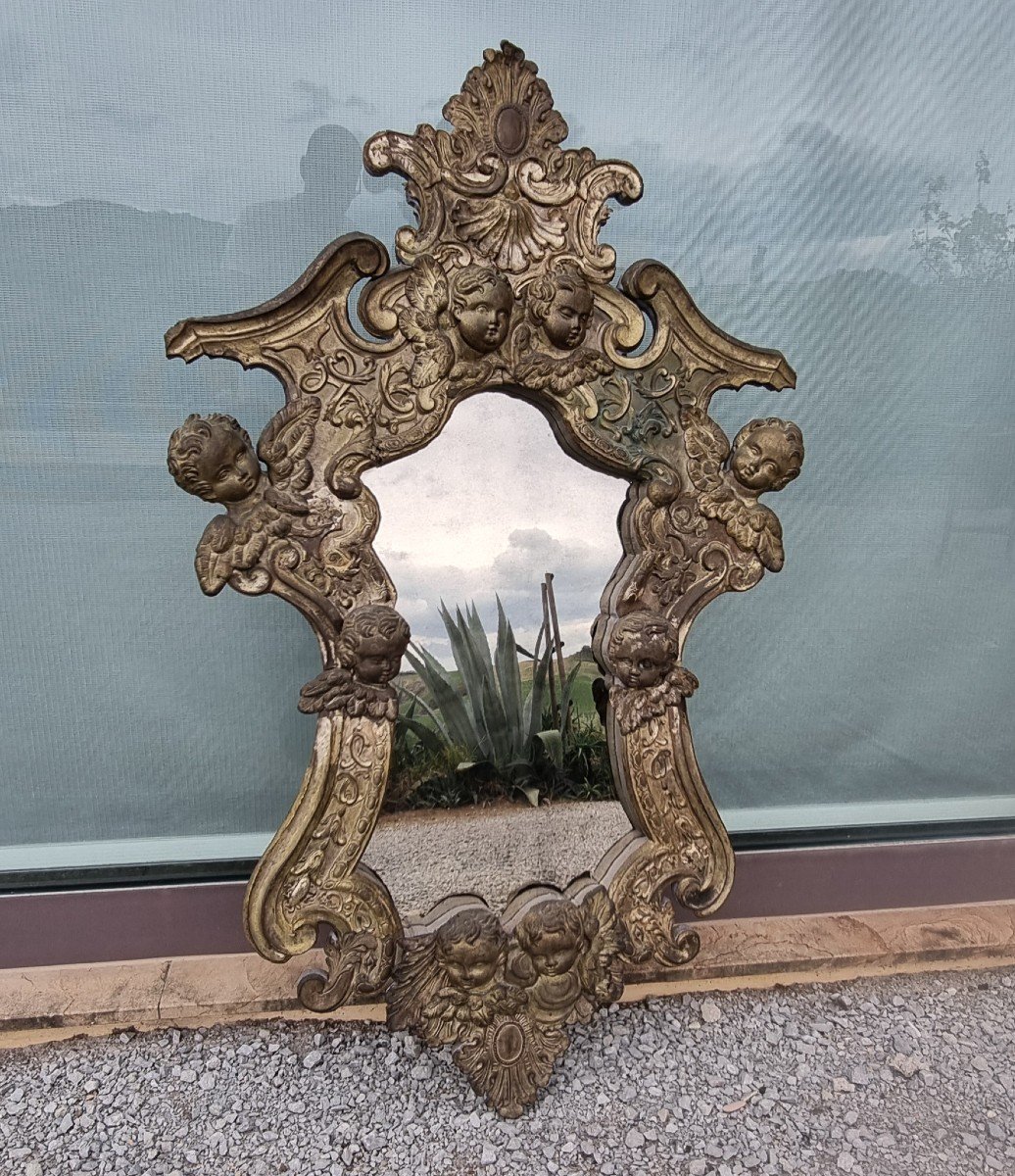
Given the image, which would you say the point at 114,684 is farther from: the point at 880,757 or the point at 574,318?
the point at 880,757

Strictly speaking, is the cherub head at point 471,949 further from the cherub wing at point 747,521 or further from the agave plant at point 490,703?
the cherub wing at point 747,521

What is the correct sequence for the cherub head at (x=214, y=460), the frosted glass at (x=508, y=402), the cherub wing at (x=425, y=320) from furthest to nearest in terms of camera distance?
the frosted glass at (x=508, y=402)
the cherub wing at (x=425, y=320)
the cherub head at (x=214, y=460)

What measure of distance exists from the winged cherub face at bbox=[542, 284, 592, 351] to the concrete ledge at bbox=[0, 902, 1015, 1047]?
1281mm

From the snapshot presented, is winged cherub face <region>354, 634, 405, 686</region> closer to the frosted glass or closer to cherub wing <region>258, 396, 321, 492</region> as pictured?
the frosted glass

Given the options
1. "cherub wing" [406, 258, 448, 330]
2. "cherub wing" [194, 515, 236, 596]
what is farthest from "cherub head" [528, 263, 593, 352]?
"cherub wing" [194, 515, 236, 596]

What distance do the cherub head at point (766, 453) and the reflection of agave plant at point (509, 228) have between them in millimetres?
451

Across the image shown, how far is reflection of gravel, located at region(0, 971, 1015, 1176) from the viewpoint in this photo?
140cm

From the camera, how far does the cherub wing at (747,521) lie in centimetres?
150

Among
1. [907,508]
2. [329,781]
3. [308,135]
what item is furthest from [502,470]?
[907,508]

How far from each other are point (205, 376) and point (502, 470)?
67 centimetres

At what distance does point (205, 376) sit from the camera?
1.71 meters

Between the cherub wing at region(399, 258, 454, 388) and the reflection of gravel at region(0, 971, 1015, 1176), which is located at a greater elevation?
the cherub wing at region(399, 258, 454, 388)

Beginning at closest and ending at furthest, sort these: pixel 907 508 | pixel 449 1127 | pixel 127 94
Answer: pixel 449 1127
pixel 127 94
pixel 907 508

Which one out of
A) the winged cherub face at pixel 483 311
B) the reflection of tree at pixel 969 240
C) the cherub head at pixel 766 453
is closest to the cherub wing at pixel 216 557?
the winged cherub face at pixel 483 311
